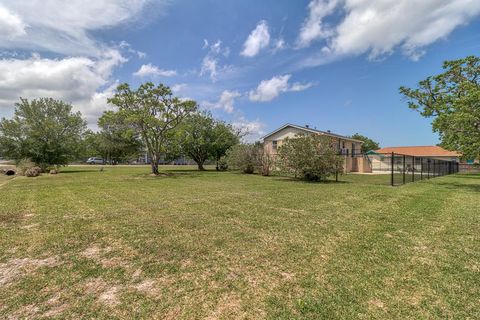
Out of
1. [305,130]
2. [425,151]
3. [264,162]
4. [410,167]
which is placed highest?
[305,130]

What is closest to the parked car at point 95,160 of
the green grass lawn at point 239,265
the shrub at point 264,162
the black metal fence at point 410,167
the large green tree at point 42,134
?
the large green tree at point 42,134

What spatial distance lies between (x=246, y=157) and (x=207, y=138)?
7399 millimetres

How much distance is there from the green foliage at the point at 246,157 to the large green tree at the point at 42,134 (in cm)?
1579

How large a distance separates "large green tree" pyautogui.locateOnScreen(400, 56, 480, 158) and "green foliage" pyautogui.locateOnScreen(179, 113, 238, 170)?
1624cm

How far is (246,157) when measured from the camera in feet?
70.2

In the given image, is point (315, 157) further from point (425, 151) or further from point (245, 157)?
point (425, 151)

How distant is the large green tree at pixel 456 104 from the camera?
1177 centimetres

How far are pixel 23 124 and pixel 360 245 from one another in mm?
28667

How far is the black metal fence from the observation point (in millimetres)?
13666

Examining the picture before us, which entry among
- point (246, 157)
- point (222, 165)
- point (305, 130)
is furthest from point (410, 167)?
point (222, 165)

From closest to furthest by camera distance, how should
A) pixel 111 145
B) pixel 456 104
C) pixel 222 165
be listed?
1. pixel 456 104
2. pixel 222 165
3. pixel 111 145

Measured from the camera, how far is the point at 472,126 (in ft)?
39.5

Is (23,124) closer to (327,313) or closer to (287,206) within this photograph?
(287,206)

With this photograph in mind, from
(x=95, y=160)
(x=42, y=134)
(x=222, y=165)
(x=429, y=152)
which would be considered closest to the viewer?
(x=42, y=134)
